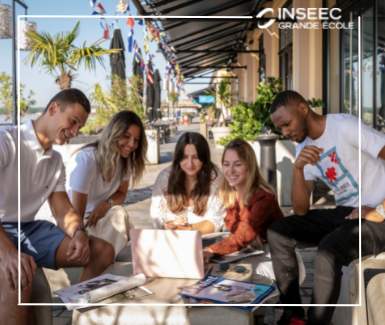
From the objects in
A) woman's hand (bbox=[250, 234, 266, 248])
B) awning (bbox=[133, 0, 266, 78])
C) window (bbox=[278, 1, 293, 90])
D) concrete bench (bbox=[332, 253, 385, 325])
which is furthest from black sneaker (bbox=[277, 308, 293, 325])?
window (bbox=[278, 1, 293, 90])

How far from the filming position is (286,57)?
9156 millimetres

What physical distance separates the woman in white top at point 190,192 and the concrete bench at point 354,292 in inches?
33.2

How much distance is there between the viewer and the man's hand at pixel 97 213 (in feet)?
8.65

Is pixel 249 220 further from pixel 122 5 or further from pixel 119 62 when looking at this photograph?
pixel 119 62

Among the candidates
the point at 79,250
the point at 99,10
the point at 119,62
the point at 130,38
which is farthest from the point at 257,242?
the point at 119,62

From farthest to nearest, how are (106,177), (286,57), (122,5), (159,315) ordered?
(286,57) → (122,5) → (106,177) → (159,315)

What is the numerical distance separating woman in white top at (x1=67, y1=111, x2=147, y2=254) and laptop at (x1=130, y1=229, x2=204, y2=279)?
943 mm

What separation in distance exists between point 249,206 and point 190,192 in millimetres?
522

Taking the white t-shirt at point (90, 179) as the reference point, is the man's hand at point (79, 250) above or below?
below

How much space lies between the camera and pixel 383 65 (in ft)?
14.5

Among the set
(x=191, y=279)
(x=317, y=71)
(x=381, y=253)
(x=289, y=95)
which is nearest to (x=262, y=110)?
(x=317, y=71)

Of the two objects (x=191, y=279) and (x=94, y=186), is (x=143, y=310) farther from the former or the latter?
(x=94, y=186)

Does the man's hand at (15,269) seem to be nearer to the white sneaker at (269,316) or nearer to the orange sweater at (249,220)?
the orange sweater at (249,220)

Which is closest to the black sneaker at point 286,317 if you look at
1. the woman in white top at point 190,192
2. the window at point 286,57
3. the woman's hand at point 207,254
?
the woman's hand at point 207,254
